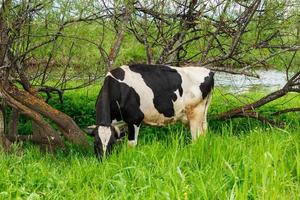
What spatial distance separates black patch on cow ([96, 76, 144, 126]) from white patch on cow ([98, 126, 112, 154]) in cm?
59

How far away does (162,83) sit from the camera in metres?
6.87

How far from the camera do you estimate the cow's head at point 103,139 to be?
5324 millimetres

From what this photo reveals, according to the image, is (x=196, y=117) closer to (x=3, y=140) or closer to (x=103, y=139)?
(x=103, y=139)

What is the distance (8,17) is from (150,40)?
2.76m

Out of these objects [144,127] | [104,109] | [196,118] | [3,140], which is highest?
[104,109]

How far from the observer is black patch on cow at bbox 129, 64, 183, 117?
267 inches

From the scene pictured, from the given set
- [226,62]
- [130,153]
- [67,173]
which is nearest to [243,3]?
[226,62]

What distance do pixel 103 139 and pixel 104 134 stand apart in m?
0.08

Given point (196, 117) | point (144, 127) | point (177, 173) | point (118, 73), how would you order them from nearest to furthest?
point (177, 173), point (118, 73), point (196, 117), point (144, 127)

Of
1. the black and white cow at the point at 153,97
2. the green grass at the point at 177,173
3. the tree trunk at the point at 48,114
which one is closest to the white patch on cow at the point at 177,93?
the black and white cow at the point at 153,97

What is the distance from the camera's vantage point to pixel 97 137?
545 centimetres

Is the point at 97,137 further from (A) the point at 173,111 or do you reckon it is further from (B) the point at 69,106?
(B) the point at 69,106

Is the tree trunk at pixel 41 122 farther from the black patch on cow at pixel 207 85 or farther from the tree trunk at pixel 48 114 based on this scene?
the black patch on cow at pixel 207 85

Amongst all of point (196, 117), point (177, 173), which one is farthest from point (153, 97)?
point (177, 173)
